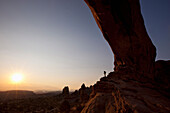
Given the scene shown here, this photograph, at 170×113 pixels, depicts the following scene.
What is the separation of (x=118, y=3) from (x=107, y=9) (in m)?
2.29

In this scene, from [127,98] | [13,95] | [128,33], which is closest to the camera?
[127,98]

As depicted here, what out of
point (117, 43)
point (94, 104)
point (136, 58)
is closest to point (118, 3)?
point (117, 43)

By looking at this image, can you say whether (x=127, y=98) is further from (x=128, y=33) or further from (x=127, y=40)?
(x=128, y=33)

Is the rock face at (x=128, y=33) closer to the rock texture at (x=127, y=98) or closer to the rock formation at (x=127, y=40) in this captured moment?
the rock formation at (x=127, y=40)

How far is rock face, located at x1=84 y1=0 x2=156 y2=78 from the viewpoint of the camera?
14211mm

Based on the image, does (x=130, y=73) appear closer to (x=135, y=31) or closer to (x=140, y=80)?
(x=140, y=80)

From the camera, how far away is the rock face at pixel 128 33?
14.2 meters

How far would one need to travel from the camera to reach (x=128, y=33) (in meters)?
15.5

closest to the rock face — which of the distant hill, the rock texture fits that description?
the rock texture

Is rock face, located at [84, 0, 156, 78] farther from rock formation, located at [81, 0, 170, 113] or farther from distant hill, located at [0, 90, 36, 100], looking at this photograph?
distant hill, located at [0, 90, 36, 100]

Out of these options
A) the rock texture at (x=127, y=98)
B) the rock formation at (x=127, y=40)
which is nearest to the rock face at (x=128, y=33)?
the rock formation at (x=127, y=40)

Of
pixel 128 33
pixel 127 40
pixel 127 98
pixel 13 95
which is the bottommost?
pixel 13 95

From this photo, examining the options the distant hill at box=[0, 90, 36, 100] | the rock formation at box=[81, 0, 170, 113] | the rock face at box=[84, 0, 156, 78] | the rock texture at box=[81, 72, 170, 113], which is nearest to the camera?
the rock texture at box=[81, 72, 170, 113]

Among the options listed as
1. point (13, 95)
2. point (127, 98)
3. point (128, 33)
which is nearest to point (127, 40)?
point (128, 33)
